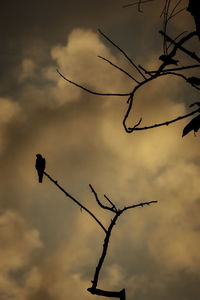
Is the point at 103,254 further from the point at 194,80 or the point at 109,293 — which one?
the point at 194,80

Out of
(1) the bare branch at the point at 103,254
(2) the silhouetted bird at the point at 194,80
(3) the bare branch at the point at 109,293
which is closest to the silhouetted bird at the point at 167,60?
(2) the silhouetted bird at the point at 194,80

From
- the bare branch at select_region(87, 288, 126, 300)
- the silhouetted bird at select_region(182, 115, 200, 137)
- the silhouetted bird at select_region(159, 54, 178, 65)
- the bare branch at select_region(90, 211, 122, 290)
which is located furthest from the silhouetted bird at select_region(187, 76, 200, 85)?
the bare branch at select_region(87, 288, 126, 300)

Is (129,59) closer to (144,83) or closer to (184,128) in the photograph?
(144,83)

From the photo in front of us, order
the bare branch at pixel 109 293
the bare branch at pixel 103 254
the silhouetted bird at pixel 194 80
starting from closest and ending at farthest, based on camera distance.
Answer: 1. the bare branch at pixel 109 293
2. the bare branch at pixel 103 254
3. the silhouetted bird at pixel 194 80

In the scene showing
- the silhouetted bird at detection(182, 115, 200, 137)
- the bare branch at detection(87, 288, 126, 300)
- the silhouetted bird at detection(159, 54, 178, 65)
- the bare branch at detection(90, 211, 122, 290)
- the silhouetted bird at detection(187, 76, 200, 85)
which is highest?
the silhouetted bird at detection(159, 54, 178, 65)

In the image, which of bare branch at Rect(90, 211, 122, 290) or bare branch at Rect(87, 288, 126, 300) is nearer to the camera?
bare branch at Rect(87, 288, 126, 300)

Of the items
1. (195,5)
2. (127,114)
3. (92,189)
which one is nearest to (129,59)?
(127,114)

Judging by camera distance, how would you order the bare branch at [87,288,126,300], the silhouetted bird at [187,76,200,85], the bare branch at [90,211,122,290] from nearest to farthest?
the bare branch at [87,288,126,300]
the bare branch at [90,211,122,290]
the silhouetted bird at [187,76,200,85]

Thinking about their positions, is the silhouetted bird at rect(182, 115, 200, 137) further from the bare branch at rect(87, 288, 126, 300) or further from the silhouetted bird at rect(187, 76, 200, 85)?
the bare branch at rect(87, 288, 126, 300)

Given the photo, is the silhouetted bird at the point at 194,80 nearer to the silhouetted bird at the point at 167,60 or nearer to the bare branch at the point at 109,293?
the silhouetted bird at the point at 167,60

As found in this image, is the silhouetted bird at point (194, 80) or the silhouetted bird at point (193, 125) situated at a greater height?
the silhouetted bird at point (194, 80)

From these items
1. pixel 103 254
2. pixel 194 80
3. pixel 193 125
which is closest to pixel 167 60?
pixel 194 80

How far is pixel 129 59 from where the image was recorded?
10.2ft

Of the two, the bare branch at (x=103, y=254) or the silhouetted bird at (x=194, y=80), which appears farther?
the silhouetted bird at (x=194, y=80)
